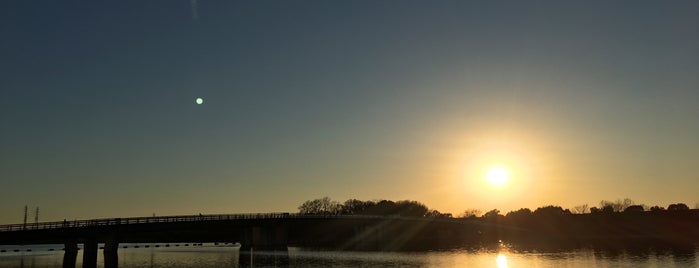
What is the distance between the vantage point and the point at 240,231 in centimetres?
12656

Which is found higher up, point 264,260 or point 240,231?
point 240,231

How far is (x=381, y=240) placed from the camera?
15512cm

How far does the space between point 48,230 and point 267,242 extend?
50.9 metres

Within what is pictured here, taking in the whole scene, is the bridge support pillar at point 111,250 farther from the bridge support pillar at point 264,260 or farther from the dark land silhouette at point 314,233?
the bridge support pillar at point 264,260

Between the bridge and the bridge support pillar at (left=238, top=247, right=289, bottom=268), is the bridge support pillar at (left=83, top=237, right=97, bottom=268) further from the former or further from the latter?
the bridge support pillar at (left=238, top=247, right=289, bottom=268)

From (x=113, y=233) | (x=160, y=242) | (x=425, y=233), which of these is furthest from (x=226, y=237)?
(x=113, y=233)

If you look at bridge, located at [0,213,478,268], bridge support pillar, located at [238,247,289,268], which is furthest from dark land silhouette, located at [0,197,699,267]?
bridge support pillar, located at [238,247,289,268]

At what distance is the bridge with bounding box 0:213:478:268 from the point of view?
79312 mm

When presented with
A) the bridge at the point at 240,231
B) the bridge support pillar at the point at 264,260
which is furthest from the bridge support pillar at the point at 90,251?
the bridge support pillar at the point at 264,260

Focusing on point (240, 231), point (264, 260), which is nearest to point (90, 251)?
point (264, 260)

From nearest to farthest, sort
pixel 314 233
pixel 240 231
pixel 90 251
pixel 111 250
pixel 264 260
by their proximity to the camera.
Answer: pixel 264 260, pixel 90 251, pixel 111 250, pixel 240 231, pixel 314 233

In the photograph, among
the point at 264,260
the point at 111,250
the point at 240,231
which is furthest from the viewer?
the point at 240,231

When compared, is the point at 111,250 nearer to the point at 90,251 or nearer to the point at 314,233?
the point at 90,251

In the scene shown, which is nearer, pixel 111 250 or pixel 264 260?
pixel 264 260
